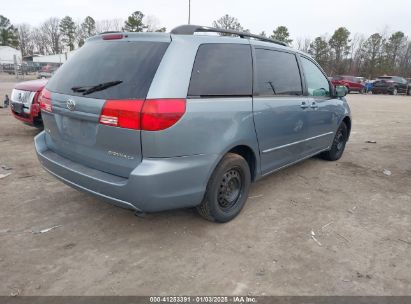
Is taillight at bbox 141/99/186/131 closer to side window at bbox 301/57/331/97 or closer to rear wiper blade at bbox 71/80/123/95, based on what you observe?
rear wiper blade at bbox 71/80/123/95

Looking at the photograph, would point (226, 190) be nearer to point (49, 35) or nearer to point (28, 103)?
point (28, 103)

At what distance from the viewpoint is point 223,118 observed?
3.11 meters

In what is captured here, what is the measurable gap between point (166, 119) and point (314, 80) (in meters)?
2.97

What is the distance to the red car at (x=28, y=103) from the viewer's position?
20.9 feet

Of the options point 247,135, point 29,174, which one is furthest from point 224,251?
point 29,174

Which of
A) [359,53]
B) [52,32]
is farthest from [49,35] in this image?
[359,53]

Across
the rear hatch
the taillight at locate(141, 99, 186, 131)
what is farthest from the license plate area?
the taillight at locate(141, 99, 186, 131)

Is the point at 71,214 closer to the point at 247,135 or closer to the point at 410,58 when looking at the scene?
the point at 247,135

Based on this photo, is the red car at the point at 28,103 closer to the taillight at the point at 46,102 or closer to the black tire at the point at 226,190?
the taillight at the point at 46,102

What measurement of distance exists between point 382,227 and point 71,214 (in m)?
3.25

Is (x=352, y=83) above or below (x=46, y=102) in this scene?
below

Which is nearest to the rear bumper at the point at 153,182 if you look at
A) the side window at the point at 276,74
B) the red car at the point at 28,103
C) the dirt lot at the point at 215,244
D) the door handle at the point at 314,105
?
the dirt lot at the point at 215,244

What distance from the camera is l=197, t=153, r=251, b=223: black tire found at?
324 centimetres

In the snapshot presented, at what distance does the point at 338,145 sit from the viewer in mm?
6051
